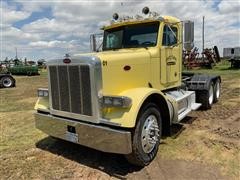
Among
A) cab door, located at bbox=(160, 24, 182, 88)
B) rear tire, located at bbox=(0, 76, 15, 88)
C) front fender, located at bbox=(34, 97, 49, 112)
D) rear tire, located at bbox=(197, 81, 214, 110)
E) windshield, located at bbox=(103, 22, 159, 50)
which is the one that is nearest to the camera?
front fender, located at bbox=(34, 97, 49, 112)

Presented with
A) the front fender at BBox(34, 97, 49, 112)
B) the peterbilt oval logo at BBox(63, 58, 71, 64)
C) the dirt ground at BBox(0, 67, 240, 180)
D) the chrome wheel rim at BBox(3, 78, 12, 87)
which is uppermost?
the peterbilt oval logo at BBox(63, 58, 71, 64)

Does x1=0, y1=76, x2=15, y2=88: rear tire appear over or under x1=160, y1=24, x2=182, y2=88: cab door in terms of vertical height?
under

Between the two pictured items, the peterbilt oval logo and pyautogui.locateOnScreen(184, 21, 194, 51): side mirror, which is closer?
the peterbilt oval logo

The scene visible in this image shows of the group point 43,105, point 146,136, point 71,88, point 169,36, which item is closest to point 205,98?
point 169,36

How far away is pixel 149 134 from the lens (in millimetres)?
4891

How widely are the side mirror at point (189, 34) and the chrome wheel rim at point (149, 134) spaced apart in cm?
209

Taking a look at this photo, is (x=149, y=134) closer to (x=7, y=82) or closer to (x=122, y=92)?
(x=122, y=92)

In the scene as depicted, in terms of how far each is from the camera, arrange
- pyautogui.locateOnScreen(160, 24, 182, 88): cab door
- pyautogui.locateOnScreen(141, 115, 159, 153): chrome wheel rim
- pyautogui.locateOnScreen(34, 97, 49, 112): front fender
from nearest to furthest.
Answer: pyautogui.locateOnScreen(141, 115, 159, 153): chrome wheel rim
pyautogui.locateOnScreen(34, 97, 49, 112): front fender
pyautogui.locateOnScreen(160, 24, 182, 88): cab door

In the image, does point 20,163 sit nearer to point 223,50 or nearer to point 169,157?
point 169,157

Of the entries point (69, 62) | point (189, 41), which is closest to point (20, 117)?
point (69, 62)

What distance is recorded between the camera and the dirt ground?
4.60 meters

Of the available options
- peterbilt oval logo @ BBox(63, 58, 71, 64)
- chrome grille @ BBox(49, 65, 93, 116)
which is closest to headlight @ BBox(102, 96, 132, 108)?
chrome grille @ BBox(49, 65, 93, 116)

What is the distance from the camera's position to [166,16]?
6281 millimetres

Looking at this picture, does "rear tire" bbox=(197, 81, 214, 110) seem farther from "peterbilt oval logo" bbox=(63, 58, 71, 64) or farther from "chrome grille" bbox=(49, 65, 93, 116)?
"peterbilt oval logo" bbox=(63, 58, 71, 64)
